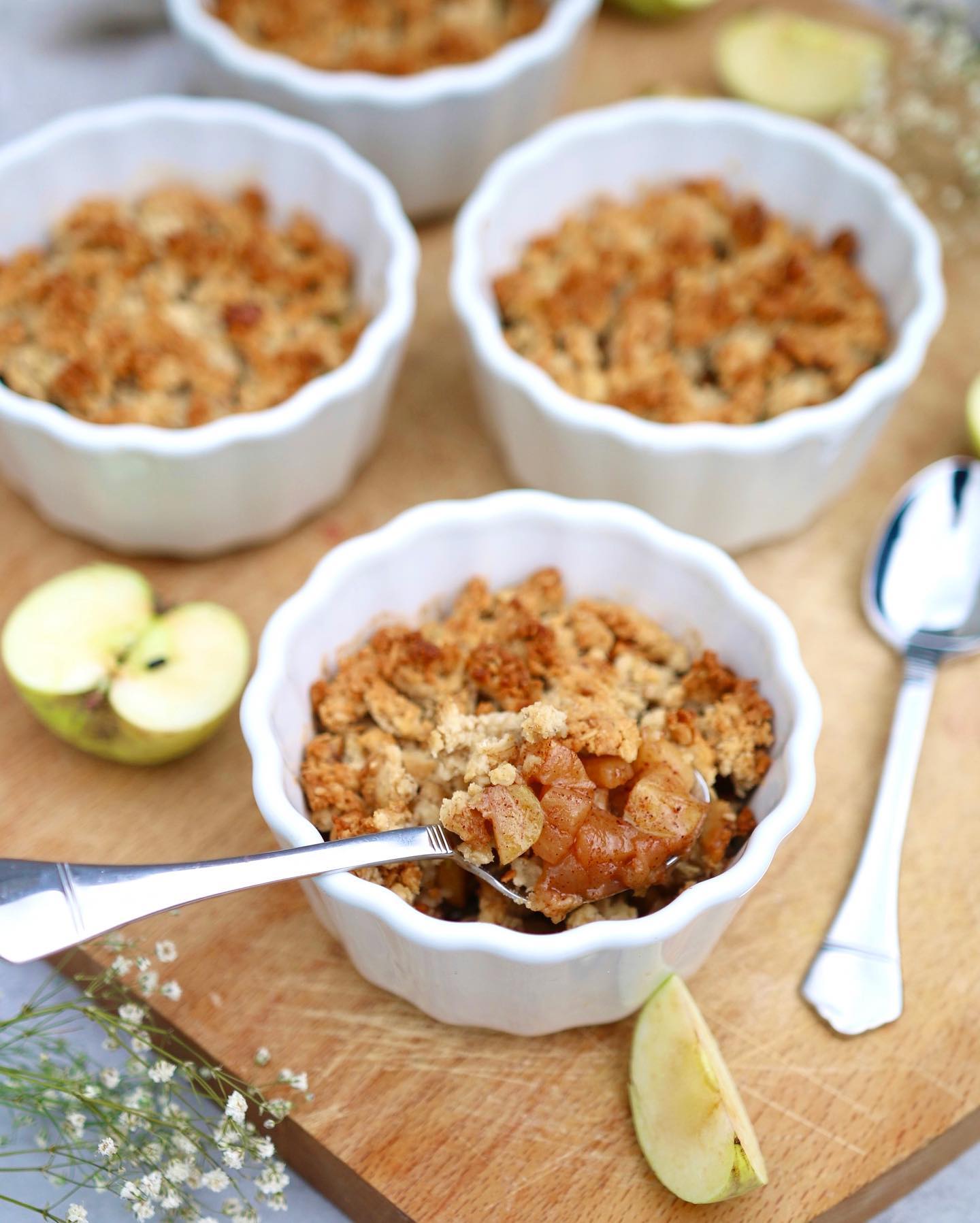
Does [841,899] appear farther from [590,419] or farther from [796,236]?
[796,236]

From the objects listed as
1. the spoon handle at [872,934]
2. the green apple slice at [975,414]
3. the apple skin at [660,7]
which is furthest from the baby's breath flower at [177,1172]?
the apple skin at [660,7]

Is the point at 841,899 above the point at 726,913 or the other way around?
the other way around

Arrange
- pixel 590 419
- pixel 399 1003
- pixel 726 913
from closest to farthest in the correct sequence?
pixel 726 913 → pixel 399 1003 → pixel 590 419

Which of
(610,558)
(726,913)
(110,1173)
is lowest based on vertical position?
(110,1173)

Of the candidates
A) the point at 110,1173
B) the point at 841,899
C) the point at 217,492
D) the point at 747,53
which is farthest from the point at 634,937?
the point at 747,53

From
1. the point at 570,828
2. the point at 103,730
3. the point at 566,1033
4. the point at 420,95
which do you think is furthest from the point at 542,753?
the point at 420,95

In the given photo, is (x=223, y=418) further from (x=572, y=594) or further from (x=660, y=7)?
(x=660, y=7)

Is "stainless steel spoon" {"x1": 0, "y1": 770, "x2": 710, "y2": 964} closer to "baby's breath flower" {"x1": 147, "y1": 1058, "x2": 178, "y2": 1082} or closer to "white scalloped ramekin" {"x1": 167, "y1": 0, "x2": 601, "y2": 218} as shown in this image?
"baby's breath flower" {"x1": 147, "y1": 1058, "x2": 178, "y2": 1082}
